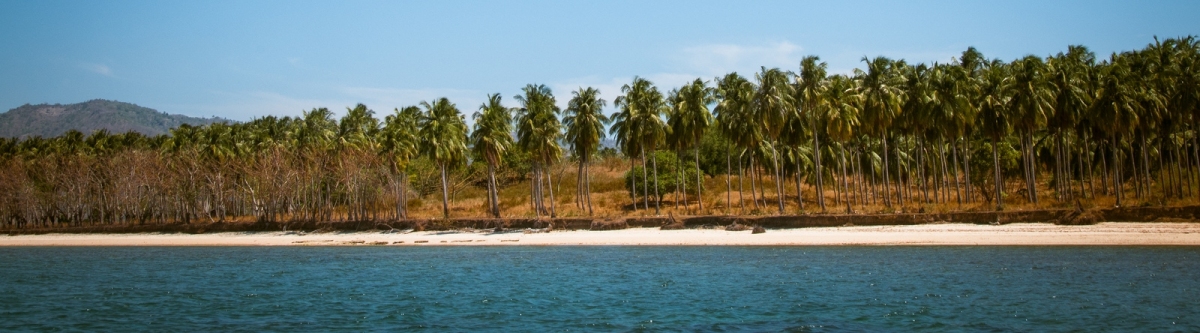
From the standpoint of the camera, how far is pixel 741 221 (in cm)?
5016

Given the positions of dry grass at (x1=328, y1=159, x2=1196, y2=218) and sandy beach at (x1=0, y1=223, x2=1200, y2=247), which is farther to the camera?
dry grass at (x1=328, y1=159, x2=1196, y2=218)

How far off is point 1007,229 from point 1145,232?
5.73 meters

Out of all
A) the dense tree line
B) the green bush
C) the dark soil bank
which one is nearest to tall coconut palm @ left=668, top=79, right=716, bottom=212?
the dense tree line

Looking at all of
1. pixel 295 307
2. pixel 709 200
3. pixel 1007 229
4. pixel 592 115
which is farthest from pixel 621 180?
pixel 295 307

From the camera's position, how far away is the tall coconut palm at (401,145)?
65375 mm

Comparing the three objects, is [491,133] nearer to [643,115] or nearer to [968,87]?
[643,115]

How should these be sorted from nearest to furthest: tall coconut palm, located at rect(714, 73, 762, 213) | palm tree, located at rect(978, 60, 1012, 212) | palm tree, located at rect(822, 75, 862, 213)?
palm tree, located at rect(978, 60, 1012, 212) → palm tree, located at rect(822, 75, 862, 213) → tall coconut palm, located at rect(714, 73, 762, 213)

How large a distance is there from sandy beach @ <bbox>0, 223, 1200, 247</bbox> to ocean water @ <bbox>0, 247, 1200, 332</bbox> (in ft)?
4.97

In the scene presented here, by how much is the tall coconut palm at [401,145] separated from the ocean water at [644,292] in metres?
22.1

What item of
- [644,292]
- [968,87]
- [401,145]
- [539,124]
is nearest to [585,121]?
[539,124]

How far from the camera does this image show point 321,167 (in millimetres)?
66812

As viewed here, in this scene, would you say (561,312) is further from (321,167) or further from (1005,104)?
(321,167)

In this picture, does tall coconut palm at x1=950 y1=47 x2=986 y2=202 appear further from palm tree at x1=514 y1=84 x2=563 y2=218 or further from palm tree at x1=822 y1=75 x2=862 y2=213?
palm tree at x1=514 y1=84 x2=563 y2=218

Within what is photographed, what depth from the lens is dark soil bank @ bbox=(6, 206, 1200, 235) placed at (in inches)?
1678
